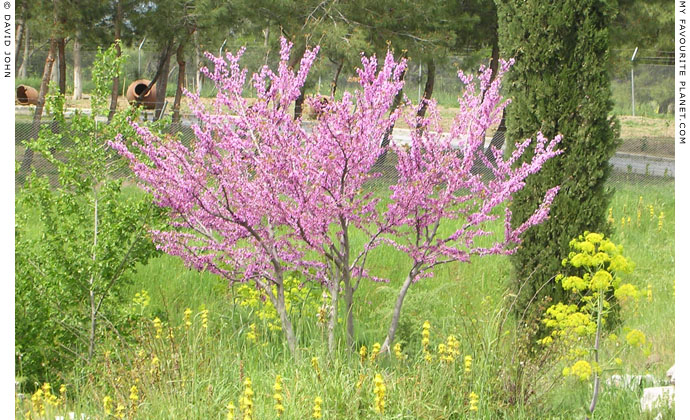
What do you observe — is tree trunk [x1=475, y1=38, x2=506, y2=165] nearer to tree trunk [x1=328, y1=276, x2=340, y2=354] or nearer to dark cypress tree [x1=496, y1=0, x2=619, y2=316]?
dark cypress tree [x1=496, y1=0, x2=619, y2=316]

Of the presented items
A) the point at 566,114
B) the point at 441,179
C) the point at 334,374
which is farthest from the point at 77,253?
the point at 566,114

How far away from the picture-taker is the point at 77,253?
5.15m

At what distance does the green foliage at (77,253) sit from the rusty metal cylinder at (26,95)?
22.4 metres

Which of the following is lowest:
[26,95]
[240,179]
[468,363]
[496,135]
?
[468,363]

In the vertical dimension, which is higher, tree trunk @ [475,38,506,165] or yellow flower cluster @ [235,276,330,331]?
tree trunk @ [475,38,506,165]

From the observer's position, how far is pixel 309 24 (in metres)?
13.2

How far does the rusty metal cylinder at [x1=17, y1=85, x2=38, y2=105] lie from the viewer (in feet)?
85.8

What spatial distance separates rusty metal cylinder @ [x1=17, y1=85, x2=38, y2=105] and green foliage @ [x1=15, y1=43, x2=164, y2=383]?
22.4m

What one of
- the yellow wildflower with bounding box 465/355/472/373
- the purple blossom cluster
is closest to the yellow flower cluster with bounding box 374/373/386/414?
the yellow wildflower with bounding box 465/355/472/373

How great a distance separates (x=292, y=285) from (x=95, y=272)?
1.68 meters

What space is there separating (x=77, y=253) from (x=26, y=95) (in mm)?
23453

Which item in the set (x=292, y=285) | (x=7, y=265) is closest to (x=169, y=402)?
(x=7, y=265)

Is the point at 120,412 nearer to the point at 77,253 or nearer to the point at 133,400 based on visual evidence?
the point at 133,400

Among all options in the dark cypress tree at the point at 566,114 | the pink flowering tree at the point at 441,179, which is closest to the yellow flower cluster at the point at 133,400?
the pink flowering tree at the point at 441,179
